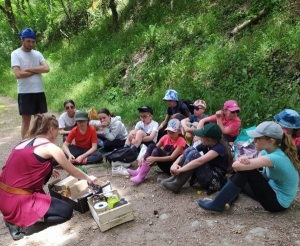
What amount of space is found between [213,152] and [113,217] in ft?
4.60

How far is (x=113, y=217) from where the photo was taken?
3.55 metres

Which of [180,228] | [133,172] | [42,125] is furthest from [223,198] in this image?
[42,125]

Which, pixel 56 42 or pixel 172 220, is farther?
pixel 56 42

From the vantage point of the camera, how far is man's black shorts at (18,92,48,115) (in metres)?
5.77

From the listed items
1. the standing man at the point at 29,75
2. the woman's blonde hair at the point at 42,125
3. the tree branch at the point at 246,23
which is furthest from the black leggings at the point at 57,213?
the tree branch at the point at 246,23

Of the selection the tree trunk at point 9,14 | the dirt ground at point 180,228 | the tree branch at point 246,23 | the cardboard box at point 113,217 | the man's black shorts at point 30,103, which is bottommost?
the dirt ground at point 180,228

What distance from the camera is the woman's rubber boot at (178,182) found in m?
4.15

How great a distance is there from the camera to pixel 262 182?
339cm

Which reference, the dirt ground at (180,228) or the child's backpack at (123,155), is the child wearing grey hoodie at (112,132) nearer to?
the child's backpack at (123,155)

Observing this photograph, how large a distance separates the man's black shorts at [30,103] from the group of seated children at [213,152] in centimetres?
48

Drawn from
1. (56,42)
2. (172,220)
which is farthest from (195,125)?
(56,42)

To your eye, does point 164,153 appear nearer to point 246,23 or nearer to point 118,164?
point 118,164

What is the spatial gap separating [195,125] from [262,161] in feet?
7.34

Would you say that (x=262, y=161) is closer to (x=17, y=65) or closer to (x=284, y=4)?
(x=17, y=65)
